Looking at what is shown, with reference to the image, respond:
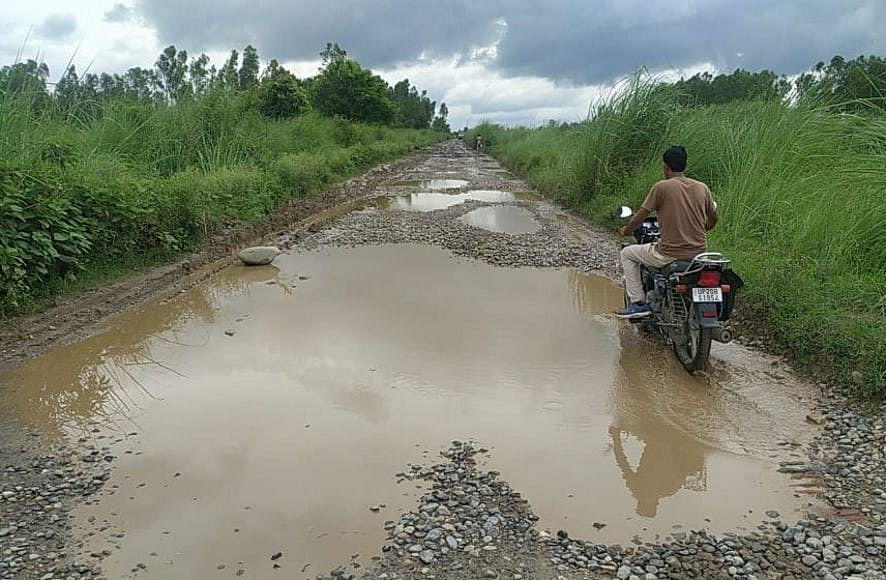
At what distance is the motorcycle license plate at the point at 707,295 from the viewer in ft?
17.4

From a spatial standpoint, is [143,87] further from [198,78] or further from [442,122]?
[442,122]

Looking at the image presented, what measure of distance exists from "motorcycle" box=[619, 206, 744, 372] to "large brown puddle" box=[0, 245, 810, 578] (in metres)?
0.26

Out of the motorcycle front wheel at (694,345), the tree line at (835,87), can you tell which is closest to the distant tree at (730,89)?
the tree line at (835,87)

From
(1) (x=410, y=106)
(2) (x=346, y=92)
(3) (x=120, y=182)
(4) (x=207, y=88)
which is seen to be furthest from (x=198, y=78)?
(1) (x=410, y=106)

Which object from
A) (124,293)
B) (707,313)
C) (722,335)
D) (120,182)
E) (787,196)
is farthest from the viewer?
(120,182)

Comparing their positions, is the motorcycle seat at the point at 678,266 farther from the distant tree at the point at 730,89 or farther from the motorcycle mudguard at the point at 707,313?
the distant tree at the point at 730,89

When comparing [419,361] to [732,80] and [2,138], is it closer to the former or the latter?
[2,138]

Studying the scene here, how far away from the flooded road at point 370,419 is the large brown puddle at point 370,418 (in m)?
0.02

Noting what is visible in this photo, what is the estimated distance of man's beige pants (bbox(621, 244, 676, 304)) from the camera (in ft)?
20.2

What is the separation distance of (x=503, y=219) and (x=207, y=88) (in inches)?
303

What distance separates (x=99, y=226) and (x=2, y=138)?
1432mm

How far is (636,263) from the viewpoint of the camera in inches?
255

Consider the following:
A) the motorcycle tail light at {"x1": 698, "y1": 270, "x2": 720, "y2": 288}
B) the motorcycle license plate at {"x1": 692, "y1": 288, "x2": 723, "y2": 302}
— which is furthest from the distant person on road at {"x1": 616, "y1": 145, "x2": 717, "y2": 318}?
the motorcycle license plate at {"x1": 692, "y1": 288, "x2": 723, "y2": 302}

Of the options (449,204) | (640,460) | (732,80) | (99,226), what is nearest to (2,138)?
(99,226)
